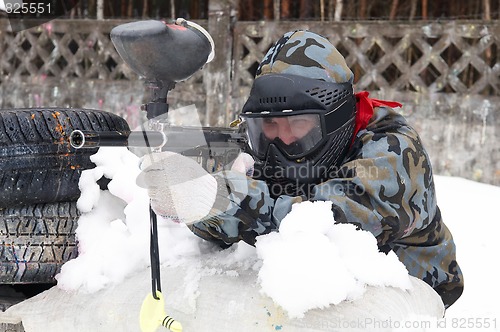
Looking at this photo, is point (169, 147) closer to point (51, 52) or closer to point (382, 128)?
point (382, 128)

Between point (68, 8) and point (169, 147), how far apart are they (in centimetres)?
718

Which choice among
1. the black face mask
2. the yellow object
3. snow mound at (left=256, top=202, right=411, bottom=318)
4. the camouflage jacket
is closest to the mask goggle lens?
the black face mask

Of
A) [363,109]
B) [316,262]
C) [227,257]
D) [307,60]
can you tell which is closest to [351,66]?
[363,109]

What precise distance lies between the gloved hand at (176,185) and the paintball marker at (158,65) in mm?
58

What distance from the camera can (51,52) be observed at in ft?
23.2

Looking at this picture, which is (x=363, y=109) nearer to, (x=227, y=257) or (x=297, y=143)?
(x=297, y=143)

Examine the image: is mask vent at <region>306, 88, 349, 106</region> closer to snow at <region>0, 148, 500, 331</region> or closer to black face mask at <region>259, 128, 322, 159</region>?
black face mask at <region>259, 128, 322, 159</region>

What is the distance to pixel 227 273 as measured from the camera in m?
1.84

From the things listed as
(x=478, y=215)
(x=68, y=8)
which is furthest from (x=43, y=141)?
(x=68, y=8)

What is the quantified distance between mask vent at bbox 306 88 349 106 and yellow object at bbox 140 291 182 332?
724 millimetres

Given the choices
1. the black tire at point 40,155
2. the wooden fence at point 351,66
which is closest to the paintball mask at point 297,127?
the black tire at point 40,155

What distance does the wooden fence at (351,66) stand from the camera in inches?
215

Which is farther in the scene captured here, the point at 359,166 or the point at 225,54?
the point at 225,54

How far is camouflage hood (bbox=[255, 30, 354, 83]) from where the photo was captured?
1859 mm
